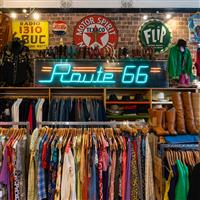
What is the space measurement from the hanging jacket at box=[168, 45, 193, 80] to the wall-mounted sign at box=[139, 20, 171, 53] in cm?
57

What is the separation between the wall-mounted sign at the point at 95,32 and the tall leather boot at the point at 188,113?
3.57 meters

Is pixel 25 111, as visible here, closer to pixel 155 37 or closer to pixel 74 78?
pixel 74 78

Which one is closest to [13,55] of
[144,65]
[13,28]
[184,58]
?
[13,28]

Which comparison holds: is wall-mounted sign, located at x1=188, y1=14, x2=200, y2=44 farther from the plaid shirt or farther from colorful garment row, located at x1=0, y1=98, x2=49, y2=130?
the plaid shirt

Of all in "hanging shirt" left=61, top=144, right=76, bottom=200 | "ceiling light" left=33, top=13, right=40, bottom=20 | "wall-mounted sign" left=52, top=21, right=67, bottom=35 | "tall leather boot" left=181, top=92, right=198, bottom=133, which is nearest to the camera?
"hanging shirt" left=61, top=144, right=76, bottom=200

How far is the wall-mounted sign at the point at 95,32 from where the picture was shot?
20.0 ft

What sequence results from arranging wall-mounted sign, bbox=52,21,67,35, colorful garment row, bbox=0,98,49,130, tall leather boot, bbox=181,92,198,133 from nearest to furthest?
tall leather boot, bbox=181,92,198,133 → colorful garment row, bbox=0,98,49,130 → wall-mounted sign, bbox=52,21,67,35

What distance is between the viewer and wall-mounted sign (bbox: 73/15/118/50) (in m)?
6.11

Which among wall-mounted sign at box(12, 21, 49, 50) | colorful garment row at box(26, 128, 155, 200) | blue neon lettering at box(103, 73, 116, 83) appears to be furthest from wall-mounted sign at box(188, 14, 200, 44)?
colorful garment row at box(26, 128, 155, 200)

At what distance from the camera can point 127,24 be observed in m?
6.14

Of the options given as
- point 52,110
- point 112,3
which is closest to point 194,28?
point 112,3

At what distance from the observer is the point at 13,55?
5.51 meters

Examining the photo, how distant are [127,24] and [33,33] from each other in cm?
198

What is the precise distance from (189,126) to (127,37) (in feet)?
12.4
